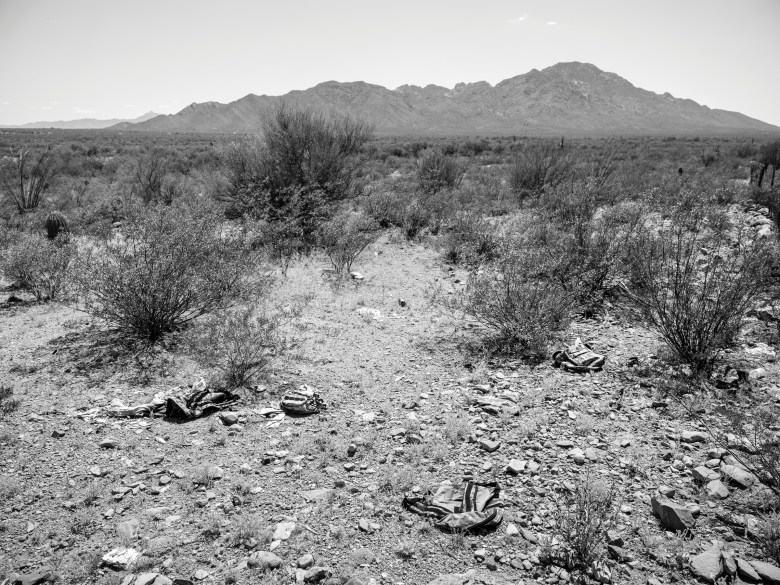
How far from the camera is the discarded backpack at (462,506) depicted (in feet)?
10.2

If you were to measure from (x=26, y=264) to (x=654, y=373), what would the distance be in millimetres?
9024

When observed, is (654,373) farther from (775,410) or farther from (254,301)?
(254,301)

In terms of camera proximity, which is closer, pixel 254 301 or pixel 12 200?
pixel 254 301

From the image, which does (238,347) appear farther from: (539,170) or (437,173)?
(539,170)

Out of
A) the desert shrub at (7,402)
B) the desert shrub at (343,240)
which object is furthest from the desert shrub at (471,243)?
the desert shrub at (7,402)

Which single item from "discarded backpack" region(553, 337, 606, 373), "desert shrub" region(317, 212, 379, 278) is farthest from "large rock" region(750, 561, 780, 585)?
"desert shrub" region(317, 212, 379, 278)

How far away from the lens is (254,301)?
745cm

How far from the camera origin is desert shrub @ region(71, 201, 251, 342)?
5828 millimetres

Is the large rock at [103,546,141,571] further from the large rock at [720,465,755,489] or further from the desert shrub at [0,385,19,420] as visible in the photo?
the large rock at [720,465,755,489]

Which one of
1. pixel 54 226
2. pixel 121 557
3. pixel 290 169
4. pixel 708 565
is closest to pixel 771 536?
pixel 708 565

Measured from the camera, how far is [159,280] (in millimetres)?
5918

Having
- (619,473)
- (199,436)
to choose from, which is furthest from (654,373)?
(199,436)

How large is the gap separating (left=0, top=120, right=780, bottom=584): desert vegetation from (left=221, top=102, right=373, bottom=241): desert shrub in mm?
2369

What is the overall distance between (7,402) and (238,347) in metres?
2.06
